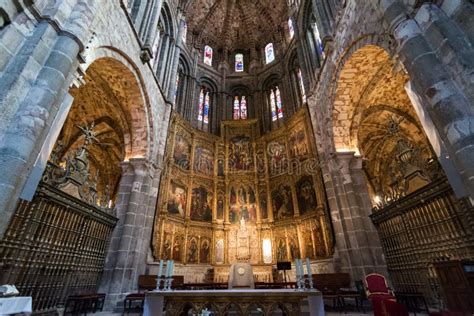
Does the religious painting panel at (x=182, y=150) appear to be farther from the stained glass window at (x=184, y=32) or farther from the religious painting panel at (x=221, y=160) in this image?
the stained glass window at (x=184, y=32)

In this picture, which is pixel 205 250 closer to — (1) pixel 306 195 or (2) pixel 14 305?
(1) pixel 306 195

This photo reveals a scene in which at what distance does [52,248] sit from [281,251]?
406 inches

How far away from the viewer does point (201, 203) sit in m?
14.6

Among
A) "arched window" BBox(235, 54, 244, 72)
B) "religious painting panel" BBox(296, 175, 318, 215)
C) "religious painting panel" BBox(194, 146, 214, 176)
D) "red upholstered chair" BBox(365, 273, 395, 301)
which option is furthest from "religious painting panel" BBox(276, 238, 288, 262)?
"arched window" BBox(235, 54, 244, 72)

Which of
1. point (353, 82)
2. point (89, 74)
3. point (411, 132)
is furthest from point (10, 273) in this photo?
point (411, 132)

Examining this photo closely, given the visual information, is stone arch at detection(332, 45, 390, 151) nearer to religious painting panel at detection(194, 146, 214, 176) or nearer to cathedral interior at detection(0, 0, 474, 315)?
cathedral interior at detection(0, 0, 474, 315)

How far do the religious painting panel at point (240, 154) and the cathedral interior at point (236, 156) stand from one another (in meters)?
0.08

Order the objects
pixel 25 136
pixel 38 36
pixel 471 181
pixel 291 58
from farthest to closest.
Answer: pixel 291 58, pixel 38 36, pixel 25 136, pixel 471 181

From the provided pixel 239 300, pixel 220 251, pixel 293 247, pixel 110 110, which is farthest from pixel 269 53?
pixel 239 300

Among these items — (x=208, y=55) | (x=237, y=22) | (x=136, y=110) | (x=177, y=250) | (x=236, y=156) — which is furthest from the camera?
(x=237, y=22)

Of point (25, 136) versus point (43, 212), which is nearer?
point (25, 136)

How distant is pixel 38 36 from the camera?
16.9 feet

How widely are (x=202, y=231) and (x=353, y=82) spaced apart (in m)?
10.7

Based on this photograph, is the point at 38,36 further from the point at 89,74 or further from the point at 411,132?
the point at 411,132
